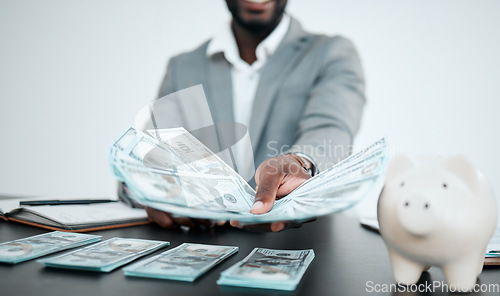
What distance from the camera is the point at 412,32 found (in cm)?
271

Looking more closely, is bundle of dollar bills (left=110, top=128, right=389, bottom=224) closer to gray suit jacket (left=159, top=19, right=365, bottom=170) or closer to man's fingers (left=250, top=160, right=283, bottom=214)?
man's fingers (left=250, top=160, right=283, bottom=214)

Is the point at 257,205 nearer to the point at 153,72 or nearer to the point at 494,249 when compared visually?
the point at 494,249

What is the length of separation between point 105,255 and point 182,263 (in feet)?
0.31

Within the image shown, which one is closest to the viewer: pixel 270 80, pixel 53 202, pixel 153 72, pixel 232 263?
pixel 232 263

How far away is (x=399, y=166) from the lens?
389 mm

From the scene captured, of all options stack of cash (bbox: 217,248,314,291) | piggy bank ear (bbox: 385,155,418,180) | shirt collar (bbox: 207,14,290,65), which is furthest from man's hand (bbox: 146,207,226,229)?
shirt collar (bbox: 207,14,290,65)

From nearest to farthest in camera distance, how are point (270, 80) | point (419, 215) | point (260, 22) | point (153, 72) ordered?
point (419, 215), point (270, 80), point (260, 22), point (153, 72)

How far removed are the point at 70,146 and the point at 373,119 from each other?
94.4 inches

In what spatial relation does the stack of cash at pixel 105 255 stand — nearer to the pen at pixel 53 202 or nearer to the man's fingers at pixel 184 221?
the man's fingers at pixel 184 221

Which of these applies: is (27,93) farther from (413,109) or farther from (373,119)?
(413,109)

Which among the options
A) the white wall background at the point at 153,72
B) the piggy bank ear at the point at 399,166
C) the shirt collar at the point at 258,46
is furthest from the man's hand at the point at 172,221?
the white wall background at the point at 153,72

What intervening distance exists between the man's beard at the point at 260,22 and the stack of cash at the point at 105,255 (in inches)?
54.7

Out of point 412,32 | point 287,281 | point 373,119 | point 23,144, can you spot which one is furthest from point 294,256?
point 23,144

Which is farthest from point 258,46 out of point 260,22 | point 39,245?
point 39,245
